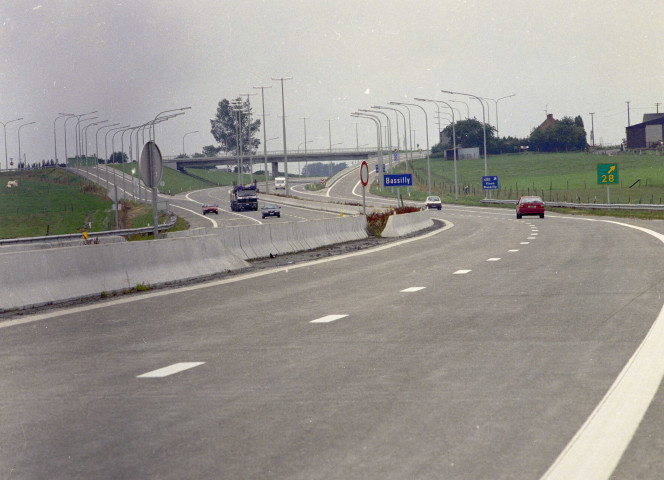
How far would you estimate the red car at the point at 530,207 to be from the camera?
6084 cm

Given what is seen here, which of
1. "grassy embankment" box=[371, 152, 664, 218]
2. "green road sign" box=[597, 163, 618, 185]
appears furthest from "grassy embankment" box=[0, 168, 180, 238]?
"grassy embankment" box=[371, 152, 664, 218]

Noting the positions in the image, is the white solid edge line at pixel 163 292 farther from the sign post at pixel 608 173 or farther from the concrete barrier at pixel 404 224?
the sign post at pixel 608 173

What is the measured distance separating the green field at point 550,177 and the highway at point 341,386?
79076 mm

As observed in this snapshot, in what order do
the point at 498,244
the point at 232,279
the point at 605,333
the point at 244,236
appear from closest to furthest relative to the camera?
1. the point at 605,333
2. the point at 232,279
3. the point at 244,236
4. the point at 498,244

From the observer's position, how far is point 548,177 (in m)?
144

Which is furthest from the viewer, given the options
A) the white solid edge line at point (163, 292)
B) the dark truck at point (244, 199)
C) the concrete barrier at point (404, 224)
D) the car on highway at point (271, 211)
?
the dark truck at point (244, 199)

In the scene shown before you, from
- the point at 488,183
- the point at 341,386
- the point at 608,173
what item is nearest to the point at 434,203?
the point at 488,183

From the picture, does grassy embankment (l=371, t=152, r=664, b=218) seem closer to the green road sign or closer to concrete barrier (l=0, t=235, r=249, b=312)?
the green road sign

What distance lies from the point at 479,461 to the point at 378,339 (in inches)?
194

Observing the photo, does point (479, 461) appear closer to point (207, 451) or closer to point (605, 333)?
point (207, 451)

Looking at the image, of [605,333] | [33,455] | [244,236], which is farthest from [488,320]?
[244,236]

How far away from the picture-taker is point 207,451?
575 cm

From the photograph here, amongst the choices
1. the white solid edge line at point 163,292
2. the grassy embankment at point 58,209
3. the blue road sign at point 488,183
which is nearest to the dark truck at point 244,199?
the grassy embankment at point 58,209

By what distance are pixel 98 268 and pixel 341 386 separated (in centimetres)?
1016
